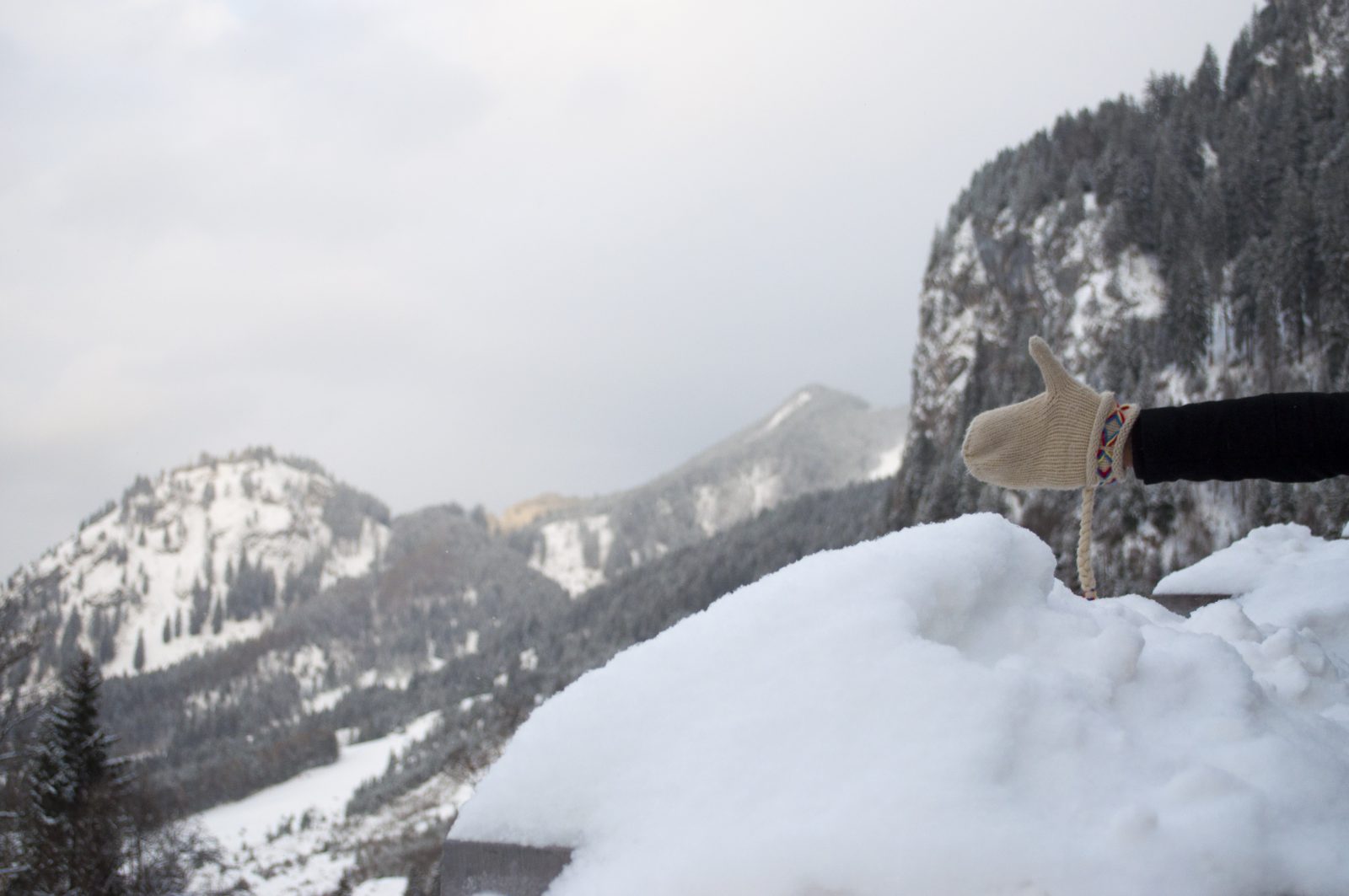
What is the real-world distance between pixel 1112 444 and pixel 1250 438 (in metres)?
0.39

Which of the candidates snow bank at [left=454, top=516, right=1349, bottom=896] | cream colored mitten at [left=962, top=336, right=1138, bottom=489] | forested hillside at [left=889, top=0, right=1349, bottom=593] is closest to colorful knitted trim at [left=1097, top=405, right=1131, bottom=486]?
cream colored mitten at [left=962, top=336, right=1138, bottom=489]

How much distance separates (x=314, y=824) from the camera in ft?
260

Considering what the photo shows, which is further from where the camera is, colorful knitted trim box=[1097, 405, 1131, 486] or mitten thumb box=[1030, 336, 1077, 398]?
mitten thumb box=[1030, 336, 1077, 398]

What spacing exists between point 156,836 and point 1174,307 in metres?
56.3

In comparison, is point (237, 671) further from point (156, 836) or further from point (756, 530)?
point (156, 836)

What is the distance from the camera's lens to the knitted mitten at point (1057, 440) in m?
2.81

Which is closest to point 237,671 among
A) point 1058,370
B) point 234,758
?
point 234,758

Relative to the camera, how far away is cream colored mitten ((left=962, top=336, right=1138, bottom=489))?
2.81m

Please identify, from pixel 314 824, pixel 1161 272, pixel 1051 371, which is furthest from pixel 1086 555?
pixel 314 824

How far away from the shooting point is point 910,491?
73.4 m

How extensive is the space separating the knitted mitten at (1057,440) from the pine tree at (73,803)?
16.5 m

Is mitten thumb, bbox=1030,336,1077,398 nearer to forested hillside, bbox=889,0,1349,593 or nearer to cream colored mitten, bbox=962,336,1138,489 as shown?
cream colored mitten, bbox=962,336,1138,489

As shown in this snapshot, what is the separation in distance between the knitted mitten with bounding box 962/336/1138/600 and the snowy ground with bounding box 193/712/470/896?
161 feet

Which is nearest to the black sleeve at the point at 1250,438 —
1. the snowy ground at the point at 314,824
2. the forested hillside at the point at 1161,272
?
the forested hillside at the point at 1161,272
